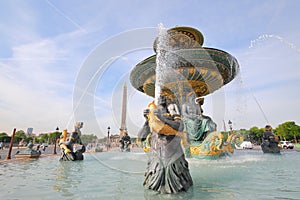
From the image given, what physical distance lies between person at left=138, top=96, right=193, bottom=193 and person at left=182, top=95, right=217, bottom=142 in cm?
567

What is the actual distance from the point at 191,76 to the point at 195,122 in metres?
2.39

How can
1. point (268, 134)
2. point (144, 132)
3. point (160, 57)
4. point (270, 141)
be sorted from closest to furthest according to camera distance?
point (144, 132) < point (160, 57) < point (268, 134) < point (270, 141)

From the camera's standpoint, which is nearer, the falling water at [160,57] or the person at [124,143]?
the falling water at [160,57]

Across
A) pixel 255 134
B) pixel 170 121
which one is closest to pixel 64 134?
pixel 170 121

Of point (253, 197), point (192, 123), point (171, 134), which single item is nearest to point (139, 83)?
point (192, 123)

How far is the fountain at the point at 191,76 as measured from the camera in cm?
855

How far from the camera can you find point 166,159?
349cm

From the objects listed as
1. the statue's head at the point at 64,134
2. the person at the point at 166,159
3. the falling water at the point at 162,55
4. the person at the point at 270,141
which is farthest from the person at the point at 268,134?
the statue's head at the point at 64,134

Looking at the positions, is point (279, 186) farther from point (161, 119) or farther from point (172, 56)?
point (172, 56)

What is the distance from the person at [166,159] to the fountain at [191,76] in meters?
4.51

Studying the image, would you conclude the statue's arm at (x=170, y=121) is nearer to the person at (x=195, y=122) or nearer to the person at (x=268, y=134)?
the person at (x=195, y=122)

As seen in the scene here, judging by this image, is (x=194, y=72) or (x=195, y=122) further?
(x=194, y=72)

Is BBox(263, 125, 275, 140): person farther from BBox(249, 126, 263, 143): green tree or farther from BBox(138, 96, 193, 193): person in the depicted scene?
BBox(249, 126, 263, 143): green tree

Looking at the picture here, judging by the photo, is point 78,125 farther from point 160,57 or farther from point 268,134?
point 268,134
